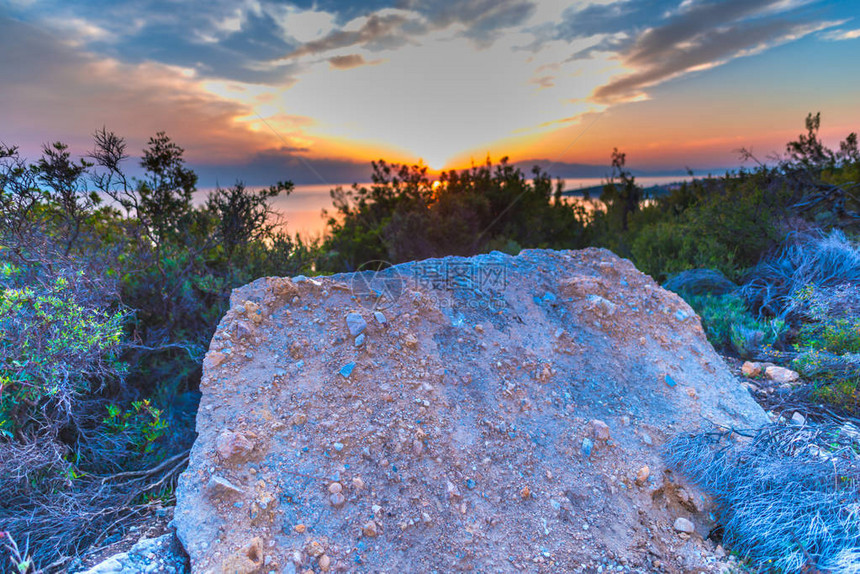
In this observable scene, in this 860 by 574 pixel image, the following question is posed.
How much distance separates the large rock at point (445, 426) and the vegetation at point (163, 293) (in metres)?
0.66

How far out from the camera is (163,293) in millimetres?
4348

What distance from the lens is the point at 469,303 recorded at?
3844 millimetres

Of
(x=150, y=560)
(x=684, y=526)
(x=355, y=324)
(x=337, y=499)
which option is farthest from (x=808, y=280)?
(x=150, y=560)

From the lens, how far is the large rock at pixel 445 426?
7.63 ft

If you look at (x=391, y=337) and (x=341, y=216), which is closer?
(x=391, y=337)

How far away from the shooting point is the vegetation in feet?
8.91

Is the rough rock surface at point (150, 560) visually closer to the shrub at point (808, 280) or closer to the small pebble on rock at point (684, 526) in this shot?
the small pebble on rock at point (684, 526)

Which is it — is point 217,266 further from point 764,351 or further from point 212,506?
point 764,351

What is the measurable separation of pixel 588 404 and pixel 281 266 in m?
3.75

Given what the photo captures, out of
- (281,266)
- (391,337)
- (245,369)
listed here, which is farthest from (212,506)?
(281,266)

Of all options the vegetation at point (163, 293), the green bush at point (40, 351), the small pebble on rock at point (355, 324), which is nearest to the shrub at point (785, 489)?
the vegetation at point (163, 293)

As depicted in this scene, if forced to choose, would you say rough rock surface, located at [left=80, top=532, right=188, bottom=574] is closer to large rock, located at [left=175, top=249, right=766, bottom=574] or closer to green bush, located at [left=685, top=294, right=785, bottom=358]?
large rock, located at [left=175, top=249, right=766, bottom=574]

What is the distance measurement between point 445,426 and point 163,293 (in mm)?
3239

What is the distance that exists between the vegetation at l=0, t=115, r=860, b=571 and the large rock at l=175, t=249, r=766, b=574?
659 millimetres
